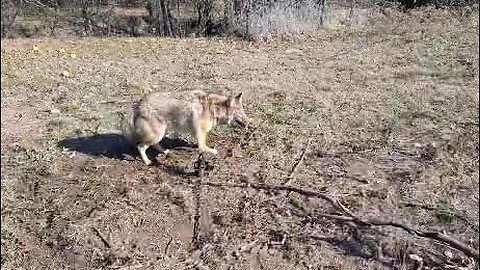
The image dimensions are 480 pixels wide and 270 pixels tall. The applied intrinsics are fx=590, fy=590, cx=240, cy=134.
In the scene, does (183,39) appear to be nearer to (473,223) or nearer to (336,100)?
(336,100)

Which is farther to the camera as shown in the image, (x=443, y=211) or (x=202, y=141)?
(x=202, y=141)

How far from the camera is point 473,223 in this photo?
16.2ft

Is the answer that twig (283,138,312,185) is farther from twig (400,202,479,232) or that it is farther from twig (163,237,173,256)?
twig (163,237,173,256)

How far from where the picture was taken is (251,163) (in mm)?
5805

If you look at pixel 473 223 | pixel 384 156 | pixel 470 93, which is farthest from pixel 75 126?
pixel 470 93

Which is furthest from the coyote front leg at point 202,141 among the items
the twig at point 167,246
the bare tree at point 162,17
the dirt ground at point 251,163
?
the bare tree at point 162,17

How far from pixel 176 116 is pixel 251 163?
2.84ft

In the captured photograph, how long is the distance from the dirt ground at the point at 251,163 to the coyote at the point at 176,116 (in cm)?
27

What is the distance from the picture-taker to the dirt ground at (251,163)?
4629mm

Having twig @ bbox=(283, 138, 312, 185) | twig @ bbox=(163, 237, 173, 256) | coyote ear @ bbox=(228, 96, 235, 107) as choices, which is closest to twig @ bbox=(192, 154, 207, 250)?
twig @ bbox=(163, 237, 173, 256)

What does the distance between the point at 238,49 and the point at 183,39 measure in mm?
1377

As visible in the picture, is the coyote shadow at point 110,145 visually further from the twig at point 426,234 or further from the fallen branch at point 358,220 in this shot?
the twig at point 426,234

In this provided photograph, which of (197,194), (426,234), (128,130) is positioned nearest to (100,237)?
(197,194)

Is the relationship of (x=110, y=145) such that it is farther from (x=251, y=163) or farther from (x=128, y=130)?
(x=251, y=163)
